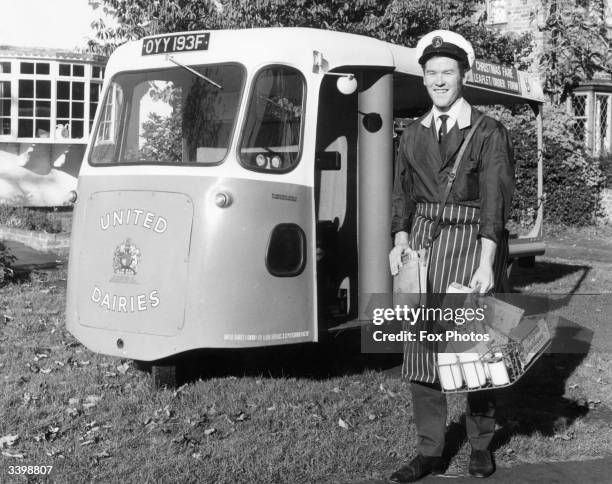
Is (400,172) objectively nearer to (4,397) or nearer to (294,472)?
(294,472)

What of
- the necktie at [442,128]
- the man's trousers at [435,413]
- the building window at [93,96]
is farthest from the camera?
the building window at [93,96]

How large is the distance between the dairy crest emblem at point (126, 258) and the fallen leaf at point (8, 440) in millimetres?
1241

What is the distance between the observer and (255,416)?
223 inches

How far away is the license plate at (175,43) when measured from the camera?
6312 millimetres

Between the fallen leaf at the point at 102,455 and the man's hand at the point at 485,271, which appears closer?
the man's hand at the point at 485,271

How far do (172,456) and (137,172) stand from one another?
2.02 m

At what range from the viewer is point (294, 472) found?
4.76 metres

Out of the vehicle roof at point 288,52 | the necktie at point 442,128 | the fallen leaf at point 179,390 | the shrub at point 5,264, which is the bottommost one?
the fallen leaf at point 179,390

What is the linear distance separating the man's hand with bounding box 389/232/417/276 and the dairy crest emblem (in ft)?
6.44

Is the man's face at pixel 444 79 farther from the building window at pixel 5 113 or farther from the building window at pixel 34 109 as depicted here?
the building window at pixel 5 113

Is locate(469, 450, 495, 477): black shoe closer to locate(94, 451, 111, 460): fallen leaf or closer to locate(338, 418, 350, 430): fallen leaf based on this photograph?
locate(338, 418, 350, 430): fallen leaf

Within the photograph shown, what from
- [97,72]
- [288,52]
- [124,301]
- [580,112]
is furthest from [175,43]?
[580,112]

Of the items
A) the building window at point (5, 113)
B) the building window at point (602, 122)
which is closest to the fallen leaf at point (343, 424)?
the building window at point (5, 113)

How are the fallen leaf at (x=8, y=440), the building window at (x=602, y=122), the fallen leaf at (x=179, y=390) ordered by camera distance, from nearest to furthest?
the fallen leaf at (x=8, y=440), the fallen leaf at (x=179, y=390), the building window at (x=602, y=122)
